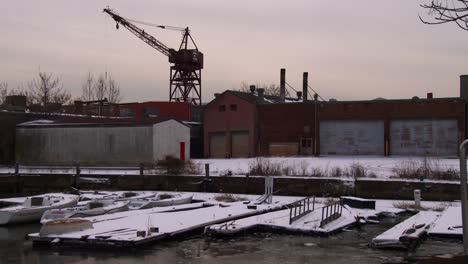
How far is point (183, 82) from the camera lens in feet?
242

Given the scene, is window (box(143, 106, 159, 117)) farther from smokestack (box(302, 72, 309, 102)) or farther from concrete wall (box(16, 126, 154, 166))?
concrete wall (box(16, 126, 154, 166))

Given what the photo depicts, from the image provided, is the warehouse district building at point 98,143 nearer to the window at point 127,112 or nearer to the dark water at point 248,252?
the window at point 127,112

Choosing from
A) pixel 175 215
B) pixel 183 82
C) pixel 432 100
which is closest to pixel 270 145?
pixel 432 100

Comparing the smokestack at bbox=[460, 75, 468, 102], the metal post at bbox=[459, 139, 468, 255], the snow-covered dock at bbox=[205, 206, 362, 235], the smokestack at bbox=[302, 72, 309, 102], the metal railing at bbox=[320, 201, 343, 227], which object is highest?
the smokestack at bbox=[302, 72, 309, 102]

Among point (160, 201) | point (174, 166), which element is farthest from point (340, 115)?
point (160, 201)

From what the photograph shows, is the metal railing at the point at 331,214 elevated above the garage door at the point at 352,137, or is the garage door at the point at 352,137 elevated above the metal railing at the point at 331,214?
the garage door at the point at 352,137

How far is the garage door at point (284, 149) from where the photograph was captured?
185ft

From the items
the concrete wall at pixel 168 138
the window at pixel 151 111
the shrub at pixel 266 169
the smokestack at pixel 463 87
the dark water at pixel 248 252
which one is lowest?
the dark water at pixel 248 252

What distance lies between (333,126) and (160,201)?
32300mm

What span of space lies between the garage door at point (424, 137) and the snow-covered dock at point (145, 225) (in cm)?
2978

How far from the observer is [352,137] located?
2132 inches

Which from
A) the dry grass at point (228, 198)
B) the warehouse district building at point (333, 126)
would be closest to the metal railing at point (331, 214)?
the dry grass at point (228, 198)

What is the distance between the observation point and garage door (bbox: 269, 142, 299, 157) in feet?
185

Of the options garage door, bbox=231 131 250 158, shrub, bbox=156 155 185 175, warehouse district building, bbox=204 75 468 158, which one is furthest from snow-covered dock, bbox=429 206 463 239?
garage door, bbox=231 131 250 158
